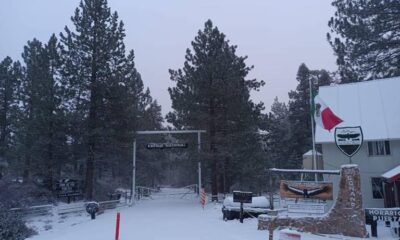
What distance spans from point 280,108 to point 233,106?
37.7m

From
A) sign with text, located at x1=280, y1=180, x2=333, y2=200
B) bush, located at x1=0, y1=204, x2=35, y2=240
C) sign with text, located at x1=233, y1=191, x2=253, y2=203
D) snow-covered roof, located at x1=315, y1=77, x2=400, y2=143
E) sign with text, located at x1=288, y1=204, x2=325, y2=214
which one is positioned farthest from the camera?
snow-covered roof, located at x1=315, y1=77, x2=400, y2=143

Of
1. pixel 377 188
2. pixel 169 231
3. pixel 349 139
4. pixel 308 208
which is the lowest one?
pixel 169 231

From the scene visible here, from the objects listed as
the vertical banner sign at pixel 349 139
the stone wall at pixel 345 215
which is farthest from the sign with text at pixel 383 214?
the vertical banner sign at pixel 349 139

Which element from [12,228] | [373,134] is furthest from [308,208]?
[12,228]

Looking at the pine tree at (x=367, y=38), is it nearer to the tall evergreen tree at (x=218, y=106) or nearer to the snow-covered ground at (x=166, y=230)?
the tall evergreen tree at (x=218, y=106)

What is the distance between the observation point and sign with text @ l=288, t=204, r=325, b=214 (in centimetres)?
1570

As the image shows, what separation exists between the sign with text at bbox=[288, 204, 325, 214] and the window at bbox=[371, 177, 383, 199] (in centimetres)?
761

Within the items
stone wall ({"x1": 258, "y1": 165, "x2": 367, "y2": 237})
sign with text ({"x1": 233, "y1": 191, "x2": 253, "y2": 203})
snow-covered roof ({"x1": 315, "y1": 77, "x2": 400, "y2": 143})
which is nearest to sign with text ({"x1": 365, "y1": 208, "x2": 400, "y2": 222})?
stone wall ({"x1": 258, "y1": 165, "x2": 367, "y2": 237})

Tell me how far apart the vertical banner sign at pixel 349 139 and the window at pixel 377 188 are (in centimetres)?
838

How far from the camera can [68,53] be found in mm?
29688

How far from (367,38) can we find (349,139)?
12.8 m

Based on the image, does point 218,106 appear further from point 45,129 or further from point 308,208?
point 308,208

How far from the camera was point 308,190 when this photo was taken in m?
16.5

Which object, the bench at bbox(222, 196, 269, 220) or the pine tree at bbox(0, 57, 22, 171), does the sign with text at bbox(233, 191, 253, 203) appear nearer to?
the bench at bbox(222, 196, 269, 220)
